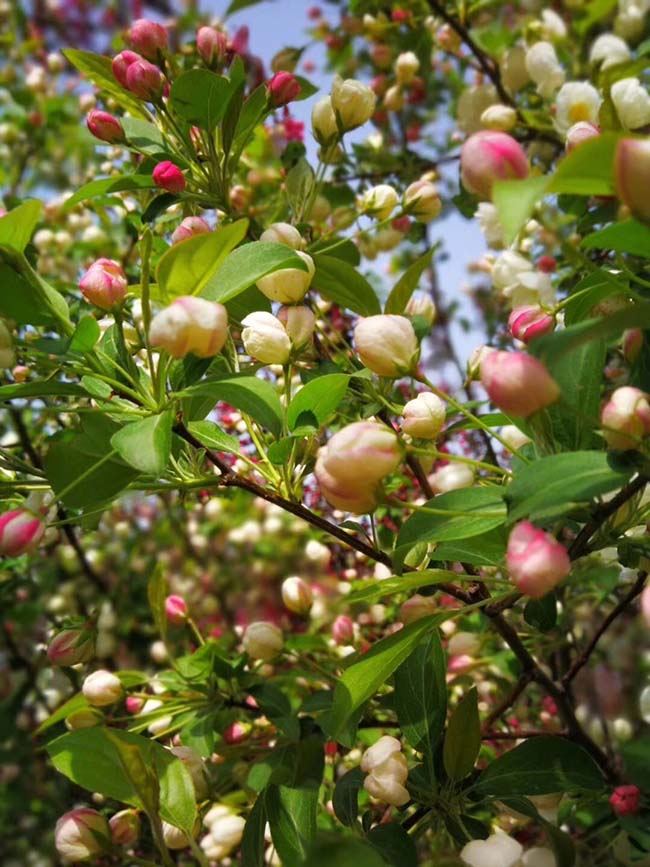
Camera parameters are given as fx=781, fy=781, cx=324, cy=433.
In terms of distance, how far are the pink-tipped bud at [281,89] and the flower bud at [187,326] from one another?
38 cm

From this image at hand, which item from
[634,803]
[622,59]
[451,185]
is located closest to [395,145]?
[451,185]

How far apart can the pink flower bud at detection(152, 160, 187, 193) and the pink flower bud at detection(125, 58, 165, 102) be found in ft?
0.25

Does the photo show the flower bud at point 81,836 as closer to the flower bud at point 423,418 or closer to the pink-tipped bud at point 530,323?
the flower bud at point 423,418

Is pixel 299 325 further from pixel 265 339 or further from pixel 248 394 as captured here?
pixel 248 394

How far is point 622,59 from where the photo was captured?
3.55ft

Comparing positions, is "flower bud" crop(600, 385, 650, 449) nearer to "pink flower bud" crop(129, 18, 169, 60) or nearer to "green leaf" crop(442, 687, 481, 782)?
"green leaf" crop(442, 687, 481, 782)

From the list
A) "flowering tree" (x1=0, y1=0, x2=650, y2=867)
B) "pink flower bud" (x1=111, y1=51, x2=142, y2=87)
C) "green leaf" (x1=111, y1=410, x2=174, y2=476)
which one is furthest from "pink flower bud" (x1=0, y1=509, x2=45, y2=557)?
"pink flower bud" (x1=111, y1=51, x2=142, y2=87)

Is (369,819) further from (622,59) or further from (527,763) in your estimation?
(622,59)

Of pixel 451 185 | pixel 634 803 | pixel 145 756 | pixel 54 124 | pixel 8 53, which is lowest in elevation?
pixel 634 803

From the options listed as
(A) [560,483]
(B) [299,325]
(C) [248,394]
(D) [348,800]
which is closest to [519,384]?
(A) [560,483]

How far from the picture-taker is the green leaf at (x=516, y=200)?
320mm

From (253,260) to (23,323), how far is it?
7.1 inches

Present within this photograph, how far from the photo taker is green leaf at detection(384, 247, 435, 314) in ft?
2.03

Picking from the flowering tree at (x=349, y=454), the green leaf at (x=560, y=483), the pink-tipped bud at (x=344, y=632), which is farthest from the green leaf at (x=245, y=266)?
the pink-tipped bud at (x=344, y=632)
